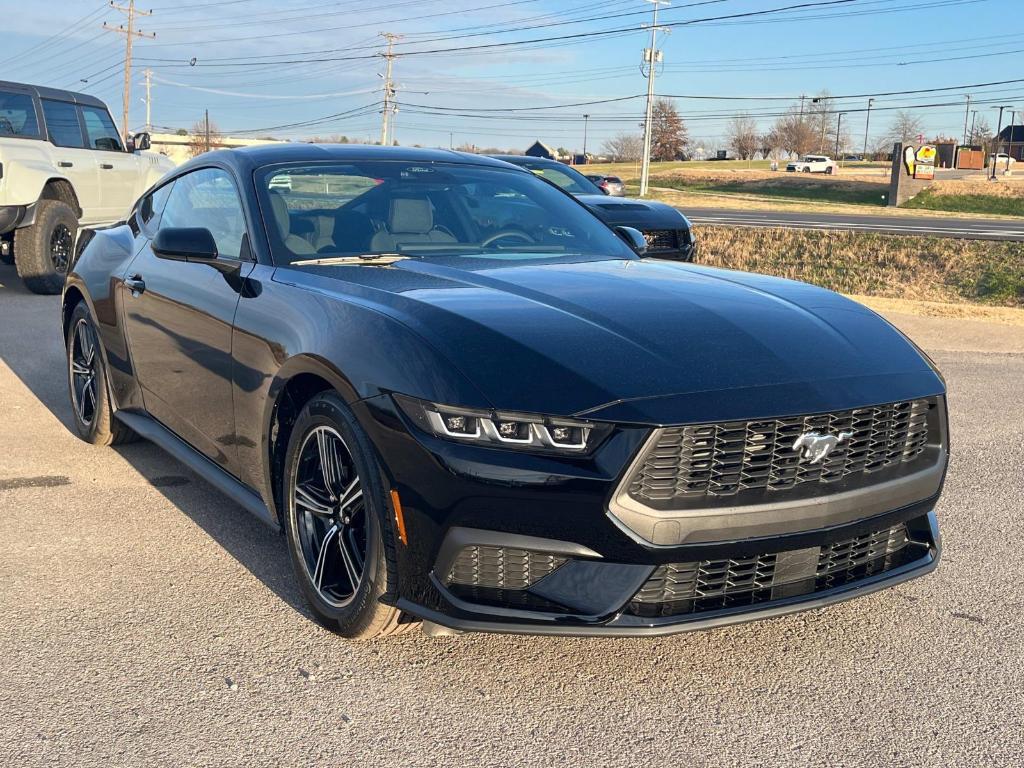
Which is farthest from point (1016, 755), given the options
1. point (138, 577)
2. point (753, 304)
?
point (138, 577)

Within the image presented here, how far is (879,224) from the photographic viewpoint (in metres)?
30.3

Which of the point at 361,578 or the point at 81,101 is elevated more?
the point at 81,101

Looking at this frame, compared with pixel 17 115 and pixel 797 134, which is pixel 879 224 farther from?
pixel 797 134

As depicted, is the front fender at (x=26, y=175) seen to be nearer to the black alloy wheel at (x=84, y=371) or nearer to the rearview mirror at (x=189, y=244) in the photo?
the black alloy wheel at (x=84, y=371)

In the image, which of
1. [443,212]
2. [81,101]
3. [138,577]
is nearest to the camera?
[138,577]

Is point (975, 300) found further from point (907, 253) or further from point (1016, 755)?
point (1016, 755)

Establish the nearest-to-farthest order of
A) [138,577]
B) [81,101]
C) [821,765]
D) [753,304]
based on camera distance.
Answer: [821,765], [753,304], [138,577], [81,101]

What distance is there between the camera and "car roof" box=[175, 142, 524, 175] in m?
4.51

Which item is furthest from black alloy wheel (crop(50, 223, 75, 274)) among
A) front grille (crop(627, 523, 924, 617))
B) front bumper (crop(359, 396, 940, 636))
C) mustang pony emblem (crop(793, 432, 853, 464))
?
mustang pony emblem (crop(793, 432, 853, 464))

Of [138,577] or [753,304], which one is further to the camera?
[138,577]

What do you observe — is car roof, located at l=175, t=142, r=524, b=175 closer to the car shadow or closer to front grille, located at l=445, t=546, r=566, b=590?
the car shadow

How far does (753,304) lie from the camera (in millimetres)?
3631

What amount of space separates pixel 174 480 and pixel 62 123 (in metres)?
8.70

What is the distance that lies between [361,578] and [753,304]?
1.58 m
